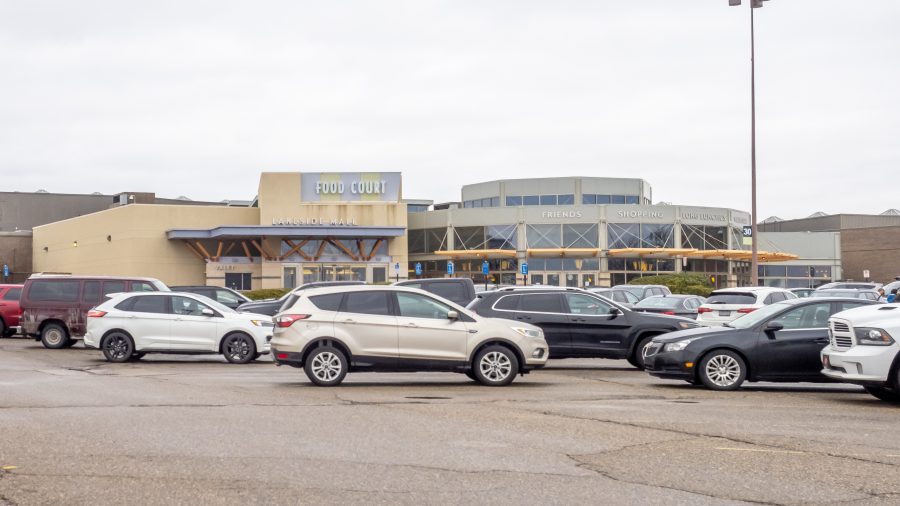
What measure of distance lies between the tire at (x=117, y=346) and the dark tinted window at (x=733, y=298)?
47.1ft

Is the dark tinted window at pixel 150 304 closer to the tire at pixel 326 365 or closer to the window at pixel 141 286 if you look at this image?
the window at pixel 141 286

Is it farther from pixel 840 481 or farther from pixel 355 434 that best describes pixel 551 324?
pixel 840 481

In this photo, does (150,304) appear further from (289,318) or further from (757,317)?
(757,317)

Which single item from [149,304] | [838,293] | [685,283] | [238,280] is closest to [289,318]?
[149,304]

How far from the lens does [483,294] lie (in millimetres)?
20938

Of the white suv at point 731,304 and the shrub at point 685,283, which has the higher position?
the shrub at point 685,283

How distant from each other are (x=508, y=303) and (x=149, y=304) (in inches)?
322

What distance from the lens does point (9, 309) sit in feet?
102

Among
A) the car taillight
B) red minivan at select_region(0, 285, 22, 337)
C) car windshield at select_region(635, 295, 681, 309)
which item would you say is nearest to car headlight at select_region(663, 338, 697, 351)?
the car taillight

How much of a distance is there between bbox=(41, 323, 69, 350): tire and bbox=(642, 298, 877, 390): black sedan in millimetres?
17072

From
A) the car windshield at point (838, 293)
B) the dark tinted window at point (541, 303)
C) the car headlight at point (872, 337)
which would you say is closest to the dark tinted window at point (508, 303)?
the dark tinted window at point (541, 303)

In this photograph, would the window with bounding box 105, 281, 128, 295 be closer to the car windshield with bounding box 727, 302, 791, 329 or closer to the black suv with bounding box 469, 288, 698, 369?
the black suv with bounding box 469, 288, 698, 369

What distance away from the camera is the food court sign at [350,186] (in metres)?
71.1

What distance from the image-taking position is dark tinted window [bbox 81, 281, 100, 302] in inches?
1017
